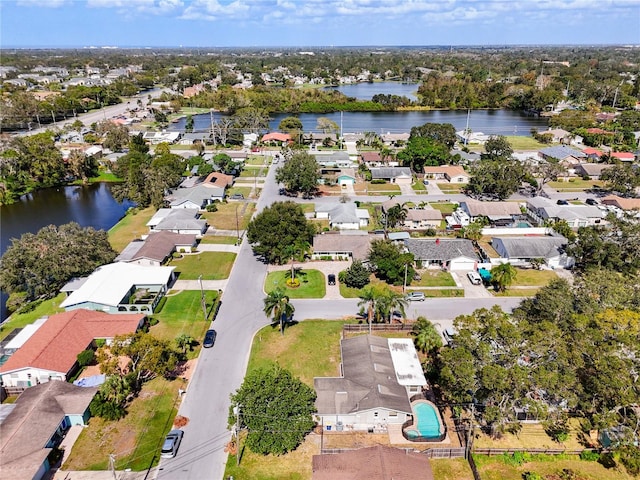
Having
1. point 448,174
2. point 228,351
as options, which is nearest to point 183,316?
point 228,351

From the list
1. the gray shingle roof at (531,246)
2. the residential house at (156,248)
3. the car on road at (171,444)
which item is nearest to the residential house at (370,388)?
the car on road at (171,444)

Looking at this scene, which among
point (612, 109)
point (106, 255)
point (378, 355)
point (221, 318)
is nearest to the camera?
point (378, 355)

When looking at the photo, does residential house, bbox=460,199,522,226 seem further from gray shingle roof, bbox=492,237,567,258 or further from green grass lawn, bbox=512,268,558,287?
green grass lawn, bbox=512,268,558,287

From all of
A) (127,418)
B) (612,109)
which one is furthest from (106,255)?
(612,109)

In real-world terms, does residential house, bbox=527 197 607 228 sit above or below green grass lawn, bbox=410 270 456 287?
above

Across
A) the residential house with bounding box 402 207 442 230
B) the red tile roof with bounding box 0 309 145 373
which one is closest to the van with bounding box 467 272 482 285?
the residential house with bounding box 402 207 442 230

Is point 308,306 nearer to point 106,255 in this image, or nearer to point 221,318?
point 221,318

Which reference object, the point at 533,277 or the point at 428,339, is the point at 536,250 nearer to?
the point at 533,277
